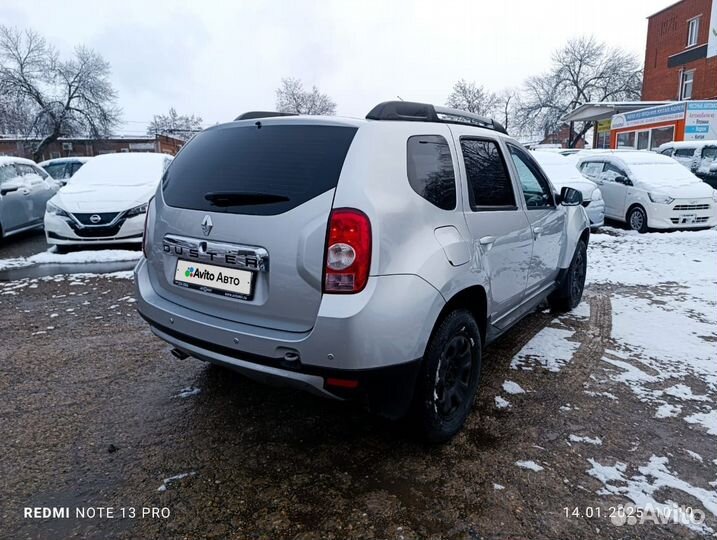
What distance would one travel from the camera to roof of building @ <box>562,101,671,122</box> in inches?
1112

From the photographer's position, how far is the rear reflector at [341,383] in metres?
2.21

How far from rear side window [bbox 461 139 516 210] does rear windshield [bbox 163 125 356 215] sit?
89 centimetres

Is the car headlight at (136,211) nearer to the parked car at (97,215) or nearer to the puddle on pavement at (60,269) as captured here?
the parked car at (97,215)

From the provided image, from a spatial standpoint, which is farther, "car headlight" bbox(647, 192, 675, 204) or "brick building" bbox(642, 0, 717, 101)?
"brick building" bbox(642, 0, 717, 101)

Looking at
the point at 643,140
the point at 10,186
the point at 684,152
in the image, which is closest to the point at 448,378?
the point at 10,186

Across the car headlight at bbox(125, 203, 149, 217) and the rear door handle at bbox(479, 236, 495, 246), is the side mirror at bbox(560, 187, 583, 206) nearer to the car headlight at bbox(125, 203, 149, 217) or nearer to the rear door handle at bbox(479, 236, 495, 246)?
the rear door handle at bbox(479, 236, 495, 246)

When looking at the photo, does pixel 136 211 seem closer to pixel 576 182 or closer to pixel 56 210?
pixel 56 210

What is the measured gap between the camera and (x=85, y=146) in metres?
47.7

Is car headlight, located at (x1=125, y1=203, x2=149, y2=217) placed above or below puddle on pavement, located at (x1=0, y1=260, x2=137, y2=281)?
above

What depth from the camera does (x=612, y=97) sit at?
48.1 metres

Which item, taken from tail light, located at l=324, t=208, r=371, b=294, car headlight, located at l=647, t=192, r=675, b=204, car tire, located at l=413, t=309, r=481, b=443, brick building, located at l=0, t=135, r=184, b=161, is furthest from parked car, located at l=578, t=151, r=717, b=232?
brick building, located at l=0, t=135, r=184, b=161

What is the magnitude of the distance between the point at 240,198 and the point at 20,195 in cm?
864

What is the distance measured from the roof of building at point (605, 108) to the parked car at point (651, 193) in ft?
61.6

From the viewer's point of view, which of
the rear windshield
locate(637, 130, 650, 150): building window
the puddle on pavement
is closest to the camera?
the rear windshield
